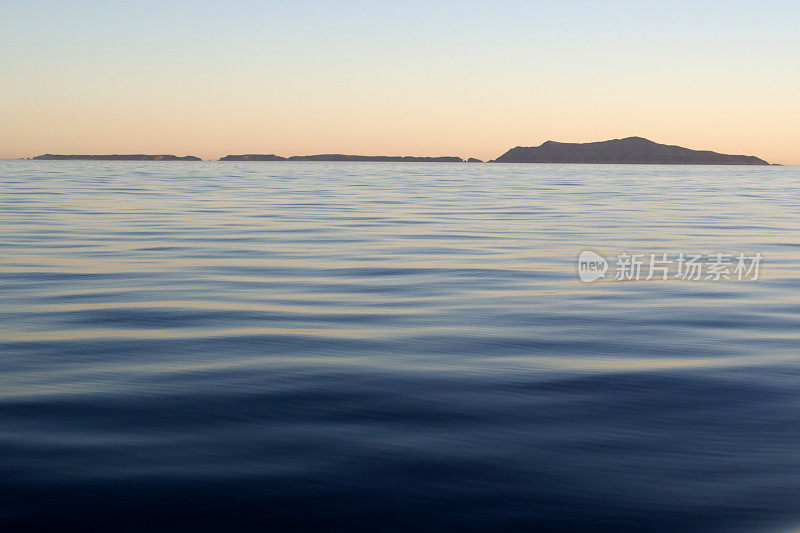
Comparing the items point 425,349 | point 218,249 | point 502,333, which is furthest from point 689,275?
point 218,249

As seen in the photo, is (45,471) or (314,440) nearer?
(45,471)

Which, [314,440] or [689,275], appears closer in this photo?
[314,440]

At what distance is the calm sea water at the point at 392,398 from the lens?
4.35 m

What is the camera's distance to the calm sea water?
4348mm

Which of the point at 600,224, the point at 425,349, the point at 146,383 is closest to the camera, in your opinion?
the point at 146,383

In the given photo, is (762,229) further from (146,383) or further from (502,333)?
(146,383)

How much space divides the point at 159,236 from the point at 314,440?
49.8 ft

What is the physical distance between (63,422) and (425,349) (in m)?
3.45

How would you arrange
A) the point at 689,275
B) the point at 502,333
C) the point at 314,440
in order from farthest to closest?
the point at 689,275 → the point at 502,333 → the point at 314,440

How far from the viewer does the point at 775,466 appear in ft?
16.0

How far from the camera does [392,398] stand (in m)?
6.31

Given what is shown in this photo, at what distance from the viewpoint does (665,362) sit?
7.54m

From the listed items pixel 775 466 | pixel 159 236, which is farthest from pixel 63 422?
pixel 159 236

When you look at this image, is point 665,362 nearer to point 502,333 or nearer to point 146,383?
point 502,333
